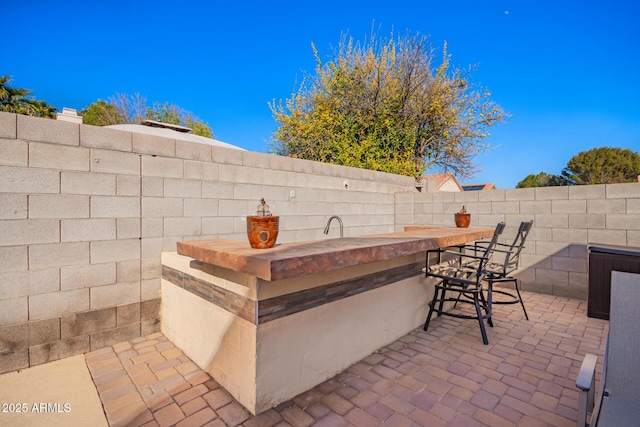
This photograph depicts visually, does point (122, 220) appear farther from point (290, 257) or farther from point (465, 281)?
point (465, 281)

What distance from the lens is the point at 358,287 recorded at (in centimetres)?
232

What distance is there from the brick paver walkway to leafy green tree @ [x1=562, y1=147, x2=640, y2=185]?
1165 inches

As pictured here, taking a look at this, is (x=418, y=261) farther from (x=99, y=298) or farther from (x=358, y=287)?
(x=99, y=298)

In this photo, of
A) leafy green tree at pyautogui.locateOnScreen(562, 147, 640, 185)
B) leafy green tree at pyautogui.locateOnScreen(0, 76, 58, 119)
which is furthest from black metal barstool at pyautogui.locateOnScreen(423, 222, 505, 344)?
leafy green tree at pyautogui.locateOnScreen(562, 147, 640, 185)

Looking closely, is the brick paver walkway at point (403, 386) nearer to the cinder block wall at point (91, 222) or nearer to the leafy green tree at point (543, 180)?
the cinder block wall at point (91, 222)

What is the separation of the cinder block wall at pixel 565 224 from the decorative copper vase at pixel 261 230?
14.1ft

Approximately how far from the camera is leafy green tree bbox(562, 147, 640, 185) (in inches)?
943

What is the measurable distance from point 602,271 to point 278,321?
3.70 m

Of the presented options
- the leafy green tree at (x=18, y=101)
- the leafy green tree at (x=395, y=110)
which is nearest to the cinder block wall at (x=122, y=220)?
the leafy green tree at (x=395, y=110)

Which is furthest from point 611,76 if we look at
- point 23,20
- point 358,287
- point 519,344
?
point 23,20

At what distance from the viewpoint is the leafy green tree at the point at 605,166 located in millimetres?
23953

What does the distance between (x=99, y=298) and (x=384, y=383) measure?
252cm

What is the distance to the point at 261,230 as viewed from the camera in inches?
74.4

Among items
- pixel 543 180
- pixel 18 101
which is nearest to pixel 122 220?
pixel 18 101
